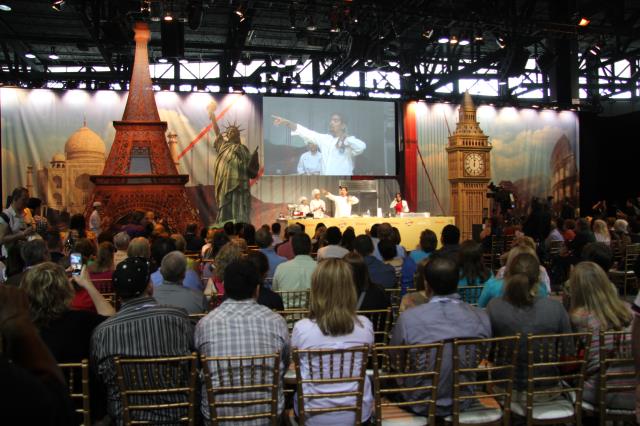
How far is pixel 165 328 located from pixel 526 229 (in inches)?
343

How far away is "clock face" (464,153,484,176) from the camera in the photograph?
54.5 ft

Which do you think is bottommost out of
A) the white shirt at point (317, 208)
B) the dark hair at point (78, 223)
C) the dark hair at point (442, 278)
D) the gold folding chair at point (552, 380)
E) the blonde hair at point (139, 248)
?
the gold folding chair at point (552, 380)

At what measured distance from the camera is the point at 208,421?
281 cm

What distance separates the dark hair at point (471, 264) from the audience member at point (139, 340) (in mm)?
2572

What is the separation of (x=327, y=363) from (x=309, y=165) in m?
14.2

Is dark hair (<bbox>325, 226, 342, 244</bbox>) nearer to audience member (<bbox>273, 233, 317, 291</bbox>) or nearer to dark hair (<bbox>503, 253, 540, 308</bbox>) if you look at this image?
audience member (<bbox>273, 233, 317, 291</bbox>)

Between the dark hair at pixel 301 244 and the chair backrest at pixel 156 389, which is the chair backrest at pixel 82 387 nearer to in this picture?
the chair backrest at pixel 156 389

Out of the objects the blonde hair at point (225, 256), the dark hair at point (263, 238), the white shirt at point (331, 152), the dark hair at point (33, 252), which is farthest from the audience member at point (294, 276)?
the white shirt at point (331, 152)

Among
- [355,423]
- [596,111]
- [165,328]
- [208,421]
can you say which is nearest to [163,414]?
[208,421]

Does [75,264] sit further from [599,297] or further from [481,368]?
[599,297]

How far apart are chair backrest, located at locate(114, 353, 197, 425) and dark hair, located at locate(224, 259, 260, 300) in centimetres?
41

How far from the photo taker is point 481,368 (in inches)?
112

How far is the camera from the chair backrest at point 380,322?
3664mm

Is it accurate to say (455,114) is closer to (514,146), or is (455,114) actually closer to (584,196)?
(514,146)
